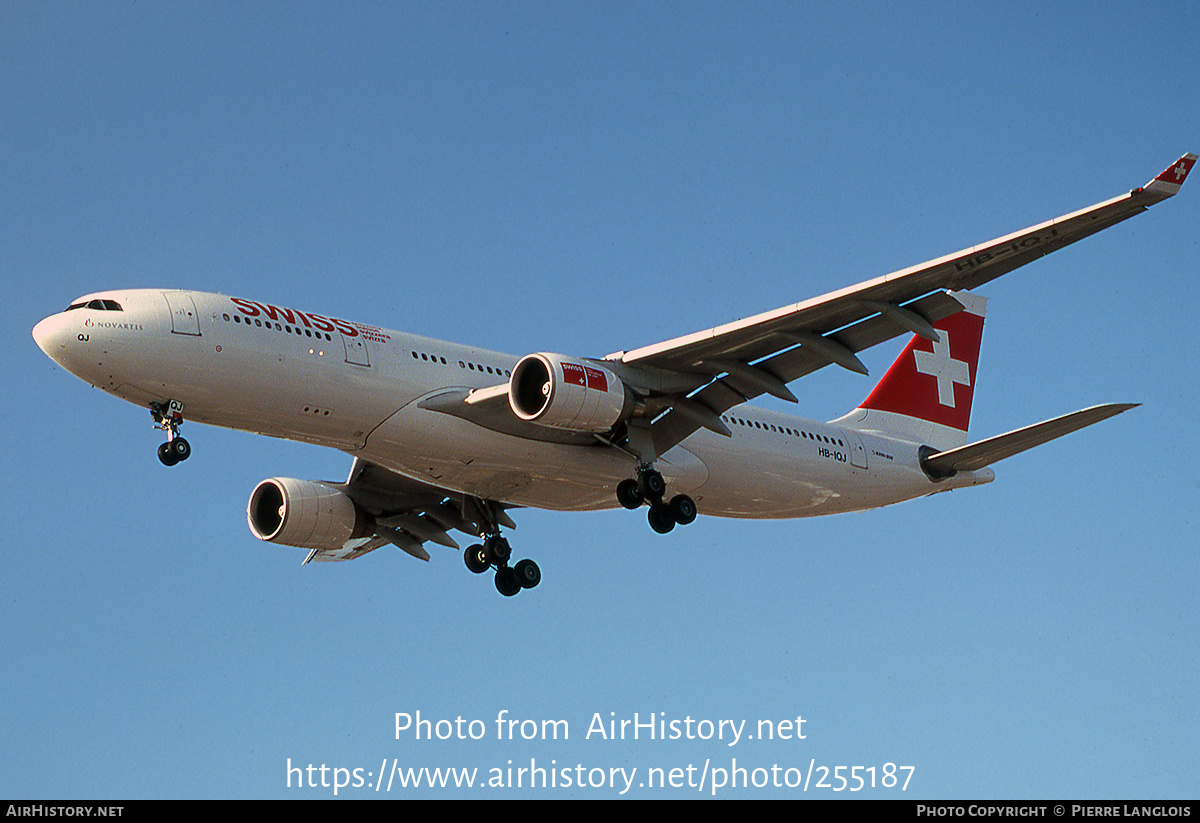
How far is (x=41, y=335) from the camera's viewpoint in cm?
2209

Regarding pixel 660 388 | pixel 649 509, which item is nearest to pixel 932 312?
pixel 660 388

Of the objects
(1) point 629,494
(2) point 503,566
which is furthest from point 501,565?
(1) point 629,494

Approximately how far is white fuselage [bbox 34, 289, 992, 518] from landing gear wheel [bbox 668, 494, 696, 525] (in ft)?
1.40

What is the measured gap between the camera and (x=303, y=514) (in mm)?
29312

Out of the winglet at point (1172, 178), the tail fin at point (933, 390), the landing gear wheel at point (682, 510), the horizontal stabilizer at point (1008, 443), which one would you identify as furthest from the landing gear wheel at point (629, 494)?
the winglet at point (1172, 178)

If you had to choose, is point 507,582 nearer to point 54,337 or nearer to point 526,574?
point 526,574

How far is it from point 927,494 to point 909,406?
3.31 meters

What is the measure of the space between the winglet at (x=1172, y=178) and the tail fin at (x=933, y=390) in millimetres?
12843

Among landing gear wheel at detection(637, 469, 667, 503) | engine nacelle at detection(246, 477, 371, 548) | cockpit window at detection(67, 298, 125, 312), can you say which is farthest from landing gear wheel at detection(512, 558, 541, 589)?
cockpit window at detection(67, 298, 125, 312)

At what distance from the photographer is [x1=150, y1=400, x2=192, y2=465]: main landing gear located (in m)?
22.8

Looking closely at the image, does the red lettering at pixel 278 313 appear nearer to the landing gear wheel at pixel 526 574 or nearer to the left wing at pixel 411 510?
the left wing at pixel 411 510

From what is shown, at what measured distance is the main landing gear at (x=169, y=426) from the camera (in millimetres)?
22766

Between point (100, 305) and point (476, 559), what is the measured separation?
1087cm

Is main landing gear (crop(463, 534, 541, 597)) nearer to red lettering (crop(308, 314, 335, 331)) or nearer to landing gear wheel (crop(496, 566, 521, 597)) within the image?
landing gear wheel (crop(496, 566, 521, 597))
